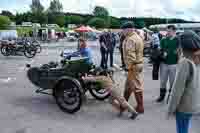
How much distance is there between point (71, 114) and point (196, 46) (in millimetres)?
3867

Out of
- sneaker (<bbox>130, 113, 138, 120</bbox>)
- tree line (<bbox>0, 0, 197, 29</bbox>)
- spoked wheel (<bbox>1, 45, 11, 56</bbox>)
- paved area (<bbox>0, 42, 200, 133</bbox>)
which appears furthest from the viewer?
tree line (<bbox>0, 0, 197, 29</bbox>)

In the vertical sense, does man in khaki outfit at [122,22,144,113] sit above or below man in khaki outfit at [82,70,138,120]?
above

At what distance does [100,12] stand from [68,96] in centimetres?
10796

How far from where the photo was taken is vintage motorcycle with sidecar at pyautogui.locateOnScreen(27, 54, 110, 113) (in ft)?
23.0

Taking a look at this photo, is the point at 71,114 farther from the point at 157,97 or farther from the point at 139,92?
the point at 157,97

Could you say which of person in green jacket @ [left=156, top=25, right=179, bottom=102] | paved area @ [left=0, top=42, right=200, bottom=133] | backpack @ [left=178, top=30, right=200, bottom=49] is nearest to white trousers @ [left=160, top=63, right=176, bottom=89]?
person in green jacket @ [left=156, top=25, right=179, bottom=102]

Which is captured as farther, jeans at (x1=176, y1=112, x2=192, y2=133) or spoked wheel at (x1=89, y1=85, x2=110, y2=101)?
spoked wheel at (x1=89, y1=85, x2=110, y2=101)

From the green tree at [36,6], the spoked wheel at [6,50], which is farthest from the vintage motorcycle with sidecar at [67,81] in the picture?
the green tree at [36,6]

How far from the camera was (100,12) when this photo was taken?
11356 centimetres

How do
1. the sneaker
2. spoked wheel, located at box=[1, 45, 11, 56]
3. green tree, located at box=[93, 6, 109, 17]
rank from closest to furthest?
the sneaker < spoked wheel, located at box=[1, 45, 11, 56] < green tree, located at box=[93, 6, 109, 17]

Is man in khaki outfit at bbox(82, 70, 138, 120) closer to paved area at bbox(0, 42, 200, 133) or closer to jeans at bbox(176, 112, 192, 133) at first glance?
paved area at bbox(0, 42, 200, 133)

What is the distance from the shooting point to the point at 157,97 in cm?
845

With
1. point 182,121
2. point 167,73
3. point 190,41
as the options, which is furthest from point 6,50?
point 190,41

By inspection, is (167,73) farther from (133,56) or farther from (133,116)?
(133,116)
